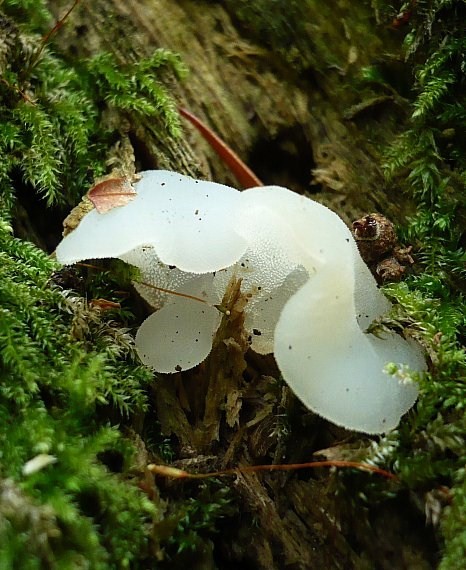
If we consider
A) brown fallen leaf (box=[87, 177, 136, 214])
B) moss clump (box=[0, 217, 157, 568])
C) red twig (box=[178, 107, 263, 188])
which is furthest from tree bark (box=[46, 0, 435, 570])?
brown fallen leaf (box=[87, 177, 136, 214])

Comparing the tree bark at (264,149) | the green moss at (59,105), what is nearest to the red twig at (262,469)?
the tree bark at (264,149)

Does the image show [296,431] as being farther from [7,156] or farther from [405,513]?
[7,156]

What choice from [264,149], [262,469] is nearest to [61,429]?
[262,469]

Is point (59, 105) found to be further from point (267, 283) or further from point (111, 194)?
point (267, 283)

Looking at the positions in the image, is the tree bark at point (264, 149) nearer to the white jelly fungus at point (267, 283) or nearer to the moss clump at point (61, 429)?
the white jelly fungus at point (267, 283)

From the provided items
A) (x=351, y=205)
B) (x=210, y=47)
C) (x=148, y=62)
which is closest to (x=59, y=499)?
→ (x=351, y=205)
